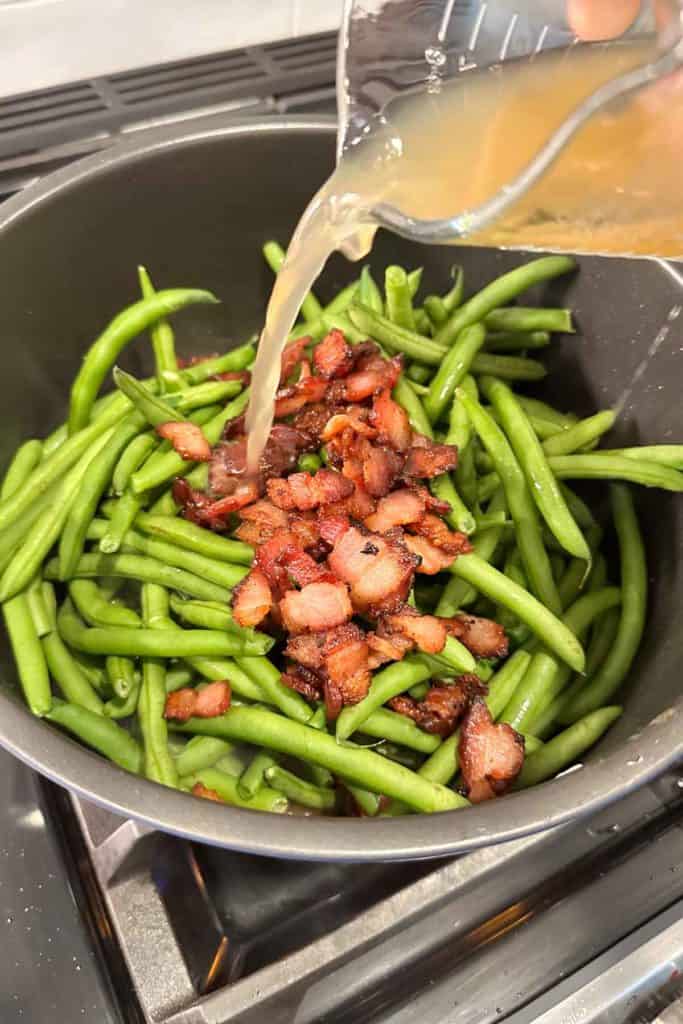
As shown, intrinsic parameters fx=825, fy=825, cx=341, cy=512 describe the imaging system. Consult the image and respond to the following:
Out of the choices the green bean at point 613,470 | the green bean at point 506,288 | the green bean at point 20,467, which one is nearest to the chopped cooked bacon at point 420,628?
the green bean at point 613,470

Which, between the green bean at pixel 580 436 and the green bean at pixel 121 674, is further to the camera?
the green bean at pixel 580 436

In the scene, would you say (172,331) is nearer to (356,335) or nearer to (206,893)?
(356,335)

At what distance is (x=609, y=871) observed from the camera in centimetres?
144

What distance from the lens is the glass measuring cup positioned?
118 cm

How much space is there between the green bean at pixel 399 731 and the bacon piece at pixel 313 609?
0.17 metres

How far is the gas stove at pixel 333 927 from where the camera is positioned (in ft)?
4.24

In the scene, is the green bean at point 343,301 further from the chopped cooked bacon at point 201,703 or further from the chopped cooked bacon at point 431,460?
the chopped cooked bacon at point 201,703

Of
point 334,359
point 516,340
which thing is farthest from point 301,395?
point 516,340

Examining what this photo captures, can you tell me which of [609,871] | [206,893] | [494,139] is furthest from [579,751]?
[494,139]

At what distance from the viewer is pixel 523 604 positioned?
1472 mm

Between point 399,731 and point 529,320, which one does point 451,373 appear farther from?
point 399,731

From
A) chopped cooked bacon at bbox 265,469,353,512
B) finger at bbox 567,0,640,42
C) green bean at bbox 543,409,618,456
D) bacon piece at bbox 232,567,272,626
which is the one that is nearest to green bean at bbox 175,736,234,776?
bacon piece at bbox 232,567,272,626

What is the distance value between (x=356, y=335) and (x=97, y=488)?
26.3 inches

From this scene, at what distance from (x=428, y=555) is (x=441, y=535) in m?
0.05
